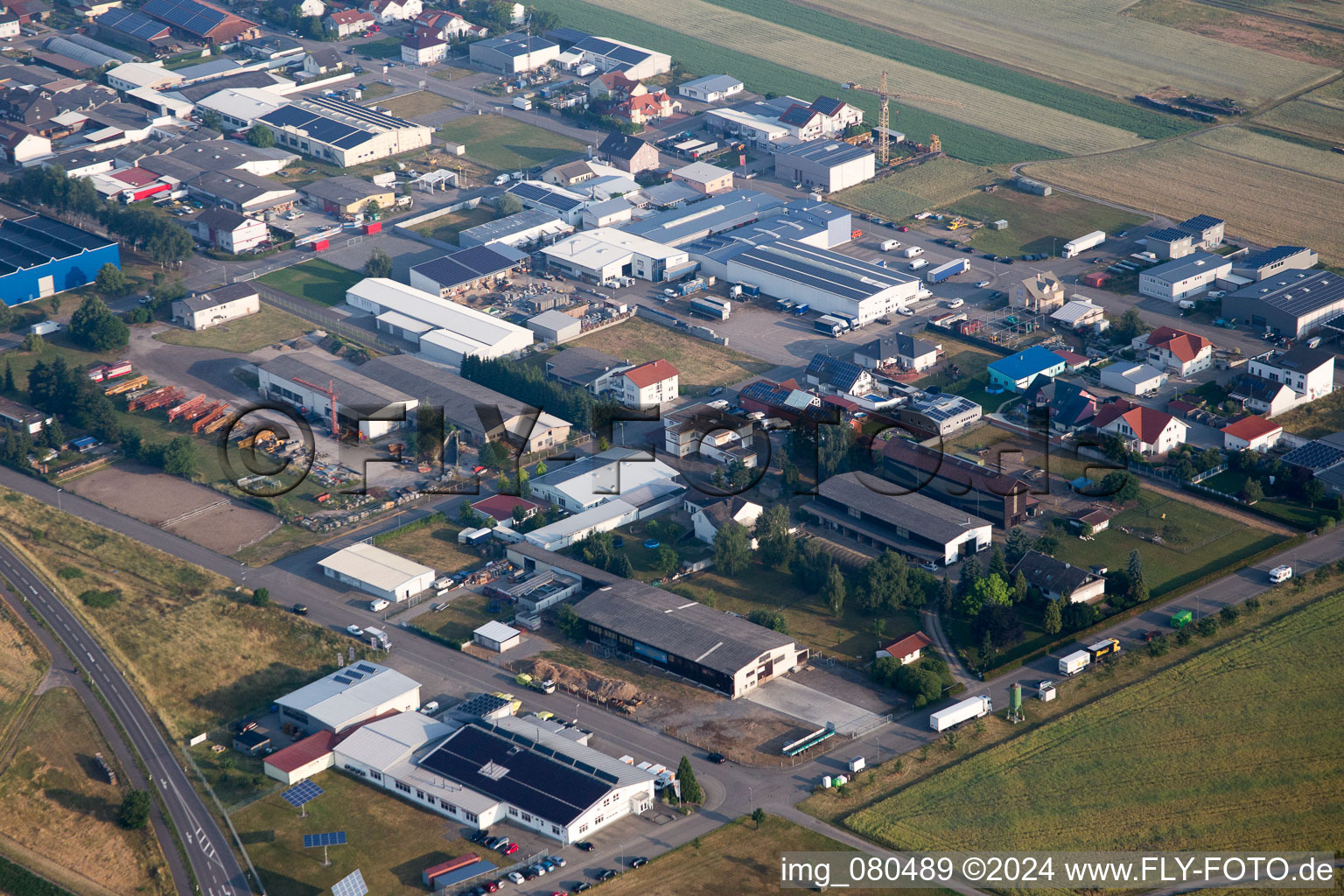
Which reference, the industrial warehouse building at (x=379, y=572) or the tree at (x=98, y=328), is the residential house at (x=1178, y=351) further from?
the tree at (x=98, y=328)

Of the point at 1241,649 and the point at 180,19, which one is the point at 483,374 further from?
the point at 180,19

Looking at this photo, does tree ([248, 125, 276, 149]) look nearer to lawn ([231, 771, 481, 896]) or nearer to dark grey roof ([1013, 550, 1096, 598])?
lawn ([231, 771, 481, 896])

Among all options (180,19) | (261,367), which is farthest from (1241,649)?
(180,19)

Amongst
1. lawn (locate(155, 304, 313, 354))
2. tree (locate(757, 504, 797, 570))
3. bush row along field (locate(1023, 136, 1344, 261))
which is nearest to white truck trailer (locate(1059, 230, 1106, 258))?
bush row along field (locate(1023, 136, 1344, 261))

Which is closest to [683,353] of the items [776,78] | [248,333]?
[248,333]

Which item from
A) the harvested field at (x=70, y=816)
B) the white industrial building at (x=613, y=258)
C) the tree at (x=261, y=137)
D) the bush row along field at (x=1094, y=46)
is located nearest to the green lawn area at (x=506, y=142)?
the tree at (x=261, y=137)

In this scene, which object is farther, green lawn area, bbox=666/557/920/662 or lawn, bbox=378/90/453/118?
lawn, bbox=378/90/453/118

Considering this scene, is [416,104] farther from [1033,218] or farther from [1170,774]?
[1170,774]
